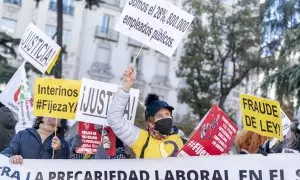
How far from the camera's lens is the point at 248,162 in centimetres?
425

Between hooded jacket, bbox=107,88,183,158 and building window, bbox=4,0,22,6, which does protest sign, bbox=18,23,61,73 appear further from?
building window, bbox=4,0,22,6

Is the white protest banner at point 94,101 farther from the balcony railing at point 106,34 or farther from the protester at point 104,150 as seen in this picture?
the balcony railing at point 106,34

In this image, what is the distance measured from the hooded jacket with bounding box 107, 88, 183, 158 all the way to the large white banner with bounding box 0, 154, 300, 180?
0.08 meters

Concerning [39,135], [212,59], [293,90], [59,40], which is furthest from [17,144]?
[212,59]

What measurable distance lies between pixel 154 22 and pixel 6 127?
2.13 meters

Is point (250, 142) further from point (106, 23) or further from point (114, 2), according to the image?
point (114, 2)

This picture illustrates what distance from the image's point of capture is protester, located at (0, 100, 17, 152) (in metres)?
5.64

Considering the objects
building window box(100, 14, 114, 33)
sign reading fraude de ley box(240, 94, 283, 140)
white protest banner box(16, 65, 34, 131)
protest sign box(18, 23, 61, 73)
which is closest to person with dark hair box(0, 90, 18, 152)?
white protest banner box(16, 65, 34, 131)

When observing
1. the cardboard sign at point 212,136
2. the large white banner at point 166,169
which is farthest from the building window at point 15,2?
the cardboard sign at point 212,136

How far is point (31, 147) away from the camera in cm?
446

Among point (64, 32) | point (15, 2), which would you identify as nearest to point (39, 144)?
point (15, 2)

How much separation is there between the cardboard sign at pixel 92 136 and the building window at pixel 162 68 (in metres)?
38.3

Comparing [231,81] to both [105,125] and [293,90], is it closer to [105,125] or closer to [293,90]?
[293,90]

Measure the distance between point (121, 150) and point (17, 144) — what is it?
→ 2.94 feet
